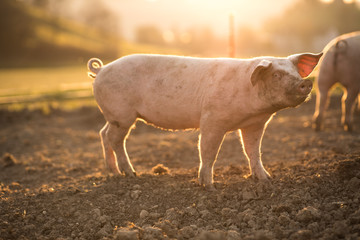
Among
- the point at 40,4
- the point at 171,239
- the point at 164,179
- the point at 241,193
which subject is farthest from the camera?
the point at 40,4

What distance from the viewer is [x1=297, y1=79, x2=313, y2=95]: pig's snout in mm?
3955

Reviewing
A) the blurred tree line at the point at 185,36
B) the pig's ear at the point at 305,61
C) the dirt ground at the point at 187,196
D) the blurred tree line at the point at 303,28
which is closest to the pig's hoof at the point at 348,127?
the dirt ground at the point at 187,196

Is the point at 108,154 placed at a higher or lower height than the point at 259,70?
lower

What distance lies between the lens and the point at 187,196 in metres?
4.58

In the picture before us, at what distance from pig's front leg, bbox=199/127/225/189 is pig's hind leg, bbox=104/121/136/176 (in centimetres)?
123

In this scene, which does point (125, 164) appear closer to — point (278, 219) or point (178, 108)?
point (178, 108)

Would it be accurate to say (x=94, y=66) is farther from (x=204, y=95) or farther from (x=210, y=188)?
(x=210, y=188)

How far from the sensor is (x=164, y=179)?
5199 millimetres

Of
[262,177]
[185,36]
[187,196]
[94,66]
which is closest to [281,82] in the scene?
[262,177]

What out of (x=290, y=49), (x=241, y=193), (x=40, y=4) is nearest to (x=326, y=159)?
(x=241, y=193)

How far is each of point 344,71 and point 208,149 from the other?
174 inches

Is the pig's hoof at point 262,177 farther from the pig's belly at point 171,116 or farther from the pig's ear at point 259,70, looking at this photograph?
the pig's ear at point 259,70

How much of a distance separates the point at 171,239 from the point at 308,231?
1.27 m

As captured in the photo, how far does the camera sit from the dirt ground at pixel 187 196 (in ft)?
11.8
